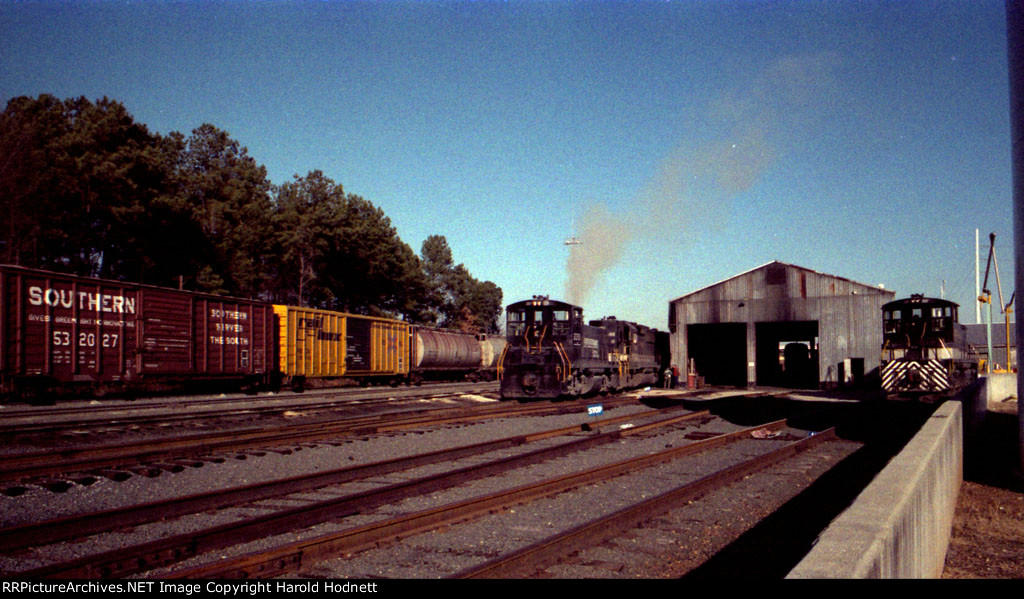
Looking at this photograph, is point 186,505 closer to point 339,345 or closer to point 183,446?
point 183,446

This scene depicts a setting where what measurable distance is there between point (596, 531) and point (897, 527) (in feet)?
9.21

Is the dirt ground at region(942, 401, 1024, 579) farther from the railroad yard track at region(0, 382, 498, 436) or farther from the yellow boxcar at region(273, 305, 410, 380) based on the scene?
the yellow boxcar at region(273, 305, 410, 380)

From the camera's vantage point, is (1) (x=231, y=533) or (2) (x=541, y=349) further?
(2) (x=541, y=349)

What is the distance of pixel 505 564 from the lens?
4820 mm

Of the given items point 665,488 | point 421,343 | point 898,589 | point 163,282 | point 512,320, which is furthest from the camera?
point 163,282

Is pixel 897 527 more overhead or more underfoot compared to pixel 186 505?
more overhead

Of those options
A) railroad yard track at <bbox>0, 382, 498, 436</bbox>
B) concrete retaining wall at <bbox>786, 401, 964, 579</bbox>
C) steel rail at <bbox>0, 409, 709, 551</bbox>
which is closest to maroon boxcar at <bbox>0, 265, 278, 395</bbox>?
railroad yard track at <bbox>0, 382, 498, 436</bbox>

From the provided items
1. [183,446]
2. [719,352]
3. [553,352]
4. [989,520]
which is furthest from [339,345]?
[719,352]

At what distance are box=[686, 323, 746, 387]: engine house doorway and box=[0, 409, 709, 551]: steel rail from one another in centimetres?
3111

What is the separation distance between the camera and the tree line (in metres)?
31.9

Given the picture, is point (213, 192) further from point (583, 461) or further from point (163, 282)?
point (583, 461)

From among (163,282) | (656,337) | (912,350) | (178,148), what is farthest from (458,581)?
(178,148)

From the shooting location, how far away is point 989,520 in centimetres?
770

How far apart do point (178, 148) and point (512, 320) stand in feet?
139
